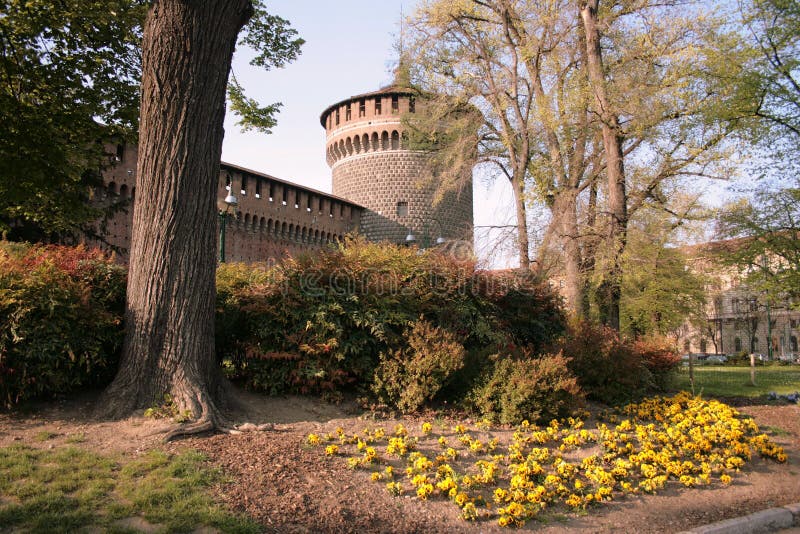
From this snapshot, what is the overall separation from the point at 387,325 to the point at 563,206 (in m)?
8.03

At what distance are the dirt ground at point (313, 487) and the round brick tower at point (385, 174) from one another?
3035 cm

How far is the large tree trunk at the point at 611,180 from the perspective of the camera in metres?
11.6

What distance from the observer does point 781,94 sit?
11.3 meters

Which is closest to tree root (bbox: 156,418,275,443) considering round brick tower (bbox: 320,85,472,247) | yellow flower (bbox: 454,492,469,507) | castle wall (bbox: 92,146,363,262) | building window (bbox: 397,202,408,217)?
yellow flower (bbox: 454,492,469,507)

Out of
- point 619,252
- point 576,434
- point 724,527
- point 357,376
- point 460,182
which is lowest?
point 724,527

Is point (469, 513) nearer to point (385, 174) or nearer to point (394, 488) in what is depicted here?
point (394, 488)

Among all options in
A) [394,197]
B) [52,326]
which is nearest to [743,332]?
Result: [394,197]

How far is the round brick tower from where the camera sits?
36750 mm

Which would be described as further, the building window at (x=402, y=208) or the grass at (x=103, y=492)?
the building window at (x=402, y=208)

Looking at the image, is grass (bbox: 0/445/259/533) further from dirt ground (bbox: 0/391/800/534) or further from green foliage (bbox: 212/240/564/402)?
green foliage (bbox: 212/240/564/402)

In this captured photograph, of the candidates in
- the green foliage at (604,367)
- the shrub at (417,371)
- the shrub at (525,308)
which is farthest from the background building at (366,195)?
the shrub at (417,371)

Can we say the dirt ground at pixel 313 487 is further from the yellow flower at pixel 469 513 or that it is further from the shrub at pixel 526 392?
the shrub at pixel 526 392

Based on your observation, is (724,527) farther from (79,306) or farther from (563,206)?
(563,206)

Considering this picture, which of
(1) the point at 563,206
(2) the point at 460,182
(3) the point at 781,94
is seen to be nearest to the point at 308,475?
(1) the point at 563,206
